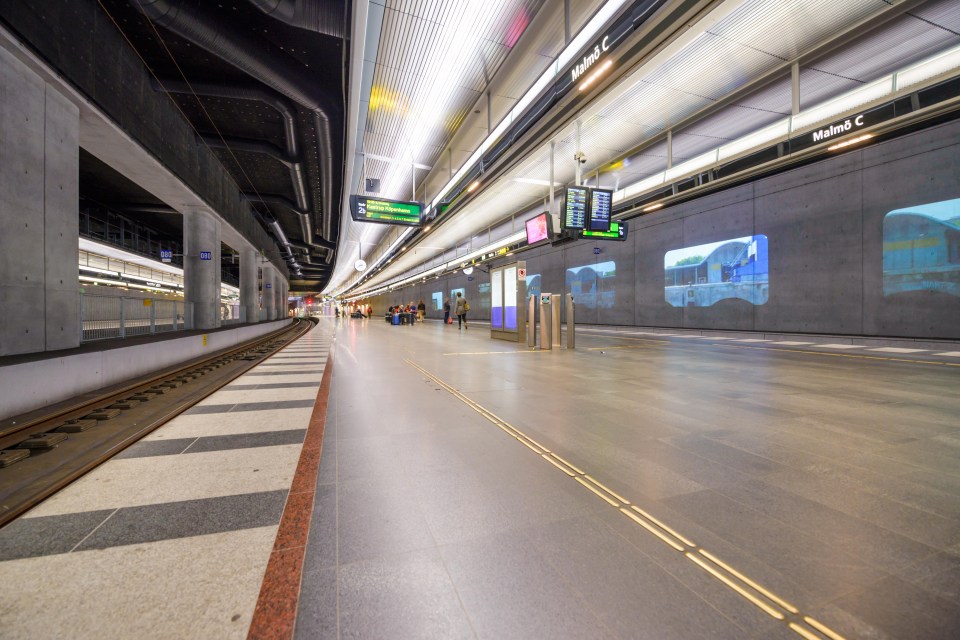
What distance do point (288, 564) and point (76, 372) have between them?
5545mm

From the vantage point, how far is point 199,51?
7.91 m

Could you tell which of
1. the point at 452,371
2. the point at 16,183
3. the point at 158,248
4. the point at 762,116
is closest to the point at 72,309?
the point at 16,183

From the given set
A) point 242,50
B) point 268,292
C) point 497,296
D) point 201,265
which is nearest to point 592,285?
point 497,296

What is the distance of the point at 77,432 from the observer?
142 inches

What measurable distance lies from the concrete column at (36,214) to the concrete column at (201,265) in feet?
20.7

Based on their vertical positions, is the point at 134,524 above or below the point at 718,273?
below

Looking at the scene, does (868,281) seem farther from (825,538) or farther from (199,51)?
(199,51)

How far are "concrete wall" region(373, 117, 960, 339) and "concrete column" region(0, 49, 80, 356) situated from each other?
642 inches

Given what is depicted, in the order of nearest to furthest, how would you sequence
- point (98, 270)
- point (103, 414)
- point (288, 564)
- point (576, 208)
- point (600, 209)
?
point (288, 564), point (103, 414), point (576, 208), point (600, 209), point (98, 270)

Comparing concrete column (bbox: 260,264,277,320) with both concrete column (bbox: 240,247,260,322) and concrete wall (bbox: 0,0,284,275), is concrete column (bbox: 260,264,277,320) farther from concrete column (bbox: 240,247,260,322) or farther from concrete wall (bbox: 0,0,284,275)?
concrete wall (bbox: 0,0,284,275)

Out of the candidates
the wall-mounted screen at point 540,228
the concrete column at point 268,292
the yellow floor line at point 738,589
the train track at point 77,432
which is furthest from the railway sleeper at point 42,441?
the concrete column at point 268,292

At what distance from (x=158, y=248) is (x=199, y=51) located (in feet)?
66.8

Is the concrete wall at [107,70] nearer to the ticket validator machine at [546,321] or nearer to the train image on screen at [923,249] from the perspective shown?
the ticket validator machine at [546,321]

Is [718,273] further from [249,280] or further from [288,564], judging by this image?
[249,280]
